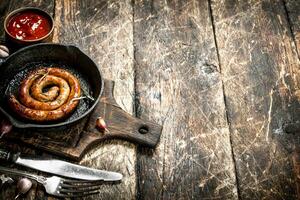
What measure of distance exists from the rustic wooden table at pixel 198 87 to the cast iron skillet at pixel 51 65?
0.68 feet

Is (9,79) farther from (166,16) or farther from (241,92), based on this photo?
(241,92)

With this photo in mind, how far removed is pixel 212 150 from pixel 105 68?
2.57 feet

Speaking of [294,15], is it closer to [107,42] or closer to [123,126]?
[107,42]

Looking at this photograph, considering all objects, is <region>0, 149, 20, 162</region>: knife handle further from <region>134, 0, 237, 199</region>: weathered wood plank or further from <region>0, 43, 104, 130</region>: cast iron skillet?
<region>134, 0, 237, 199</region>: weathered wood plank

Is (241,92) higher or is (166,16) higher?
(166,16)

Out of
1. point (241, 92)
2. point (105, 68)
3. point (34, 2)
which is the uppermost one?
point (34, 2)

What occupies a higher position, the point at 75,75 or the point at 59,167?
the point at 75,75

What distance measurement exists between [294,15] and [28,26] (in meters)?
1.66

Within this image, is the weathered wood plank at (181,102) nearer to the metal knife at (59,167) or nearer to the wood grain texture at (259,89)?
the wood grain texture at (259,89)

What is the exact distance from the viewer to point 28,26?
2242 millimetres

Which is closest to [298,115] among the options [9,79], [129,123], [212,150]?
[212,150]

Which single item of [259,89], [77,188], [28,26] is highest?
[28,26]

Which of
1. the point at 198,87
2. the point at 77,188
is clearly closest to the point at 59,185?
the point at 77,188

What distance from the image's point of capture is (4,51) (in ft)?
7.17
